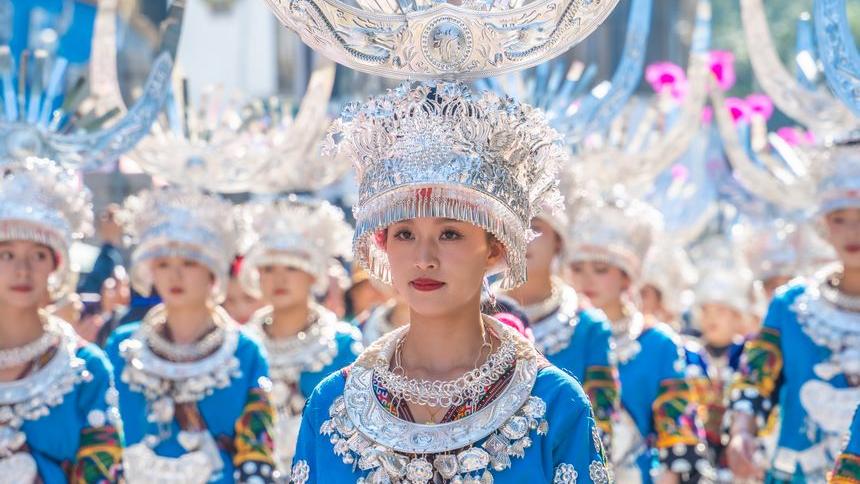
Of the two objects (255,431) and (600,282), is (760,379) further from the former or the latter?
Result: (255,431)

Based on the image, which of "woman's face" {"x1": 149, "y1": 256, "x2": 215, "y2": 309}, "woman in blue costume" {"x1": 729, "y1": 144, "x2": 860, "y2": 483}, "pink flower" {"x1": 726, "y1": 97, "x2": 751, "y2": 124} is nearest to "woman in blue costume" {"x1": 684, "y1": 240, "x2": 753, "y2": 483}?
"pink flower" {"x1": 726, "y1": 97, "x2": 751, "y2": 124}

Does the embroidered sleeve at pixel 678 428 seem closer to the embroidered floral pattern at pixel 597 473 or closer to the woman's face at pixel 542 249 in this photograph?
the woman's face at pixel 542 249

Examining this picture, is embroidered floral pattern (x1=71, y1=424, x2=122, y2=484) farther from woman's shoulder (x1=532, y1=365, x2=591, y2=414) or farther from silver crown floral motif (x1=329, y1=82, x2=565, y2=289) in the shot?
woman's shoulder (x1=532, y1=365, x2=591, y2=414)

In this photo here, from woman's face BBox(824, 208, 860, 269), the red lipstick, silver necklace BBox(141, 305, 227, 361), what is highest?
the red lipstick

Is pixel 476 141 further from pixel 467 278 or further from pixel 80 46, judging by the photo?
pixel 80 46

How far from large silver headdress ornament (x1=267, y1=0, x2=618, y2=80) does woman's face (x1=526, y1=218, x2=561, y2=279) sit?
9.83 feet

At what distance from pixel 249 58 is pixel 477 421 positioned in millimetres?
22229

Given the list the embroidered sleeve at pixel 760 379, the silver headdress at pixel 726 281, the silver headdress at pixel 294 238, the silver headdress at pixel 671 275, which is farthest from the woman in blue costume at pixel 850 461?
the silver headdress at pixel 726 281

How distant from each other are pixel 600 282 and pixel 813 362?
1697 millimetres

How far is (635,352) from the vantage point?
832cm

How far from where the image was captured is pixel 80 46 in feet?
27.3

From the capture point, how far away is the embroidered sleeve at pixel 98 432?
636 centimetres

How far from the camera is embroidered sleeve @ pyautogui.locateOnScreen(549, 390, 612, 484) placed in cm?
424

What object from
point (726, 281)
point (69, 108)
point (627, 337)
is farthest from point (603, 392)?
point (726, 281)
